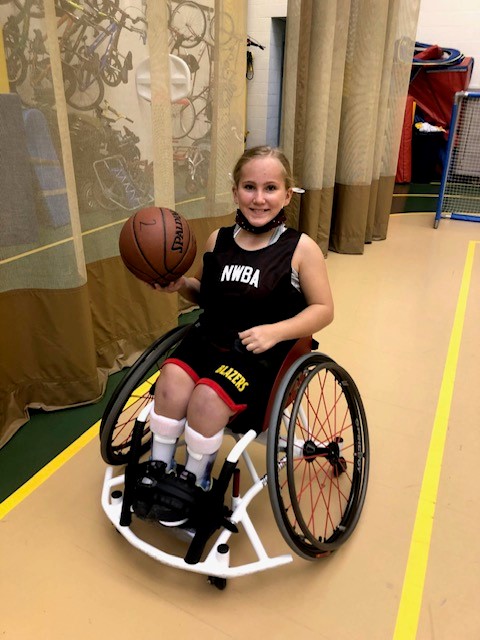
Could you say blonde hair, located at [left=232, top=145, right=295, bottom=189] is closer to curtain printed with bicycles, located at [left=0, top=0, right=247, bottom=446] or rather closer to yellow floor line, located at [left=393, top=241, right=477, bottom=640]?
curtain printed with bicycles, located at [left=0, top=0, right=247, bottom=446]

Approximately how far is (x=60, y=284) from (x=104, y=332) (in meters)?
0.45

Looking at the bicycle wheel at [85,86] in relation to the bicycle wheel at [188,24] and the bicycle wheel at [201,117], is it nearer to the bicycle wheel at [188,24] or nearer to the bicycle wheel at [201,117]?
the bicycle wheel at [188,24]

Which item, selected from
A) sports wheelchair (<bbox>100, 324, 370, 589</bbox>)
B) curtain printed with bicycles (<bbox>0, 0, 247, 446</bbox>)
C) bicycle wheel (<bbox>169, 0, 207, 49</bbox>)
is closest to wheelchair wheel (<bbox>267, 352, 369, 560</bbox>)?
Answer: sports wheelchair (<bbox>100, 324, 370, 589</bbox>)

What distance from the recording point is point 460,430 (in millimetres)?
2027

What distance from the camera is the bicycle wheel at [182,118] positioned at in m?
2.41

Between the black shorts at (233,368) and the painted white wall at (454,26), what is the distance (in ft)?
21.4

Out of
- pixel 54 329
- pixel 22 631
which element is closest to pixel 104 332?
pixel 54 329

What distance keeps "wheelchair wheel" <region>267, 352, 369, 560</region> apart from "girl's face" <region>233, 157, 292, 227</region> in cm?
44

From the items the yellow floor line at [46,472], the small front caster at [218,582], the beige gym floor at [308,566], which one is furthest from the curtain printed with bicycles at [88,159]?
the small front caster at [218,582]

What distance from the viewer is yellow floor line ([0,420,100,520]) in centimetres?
158

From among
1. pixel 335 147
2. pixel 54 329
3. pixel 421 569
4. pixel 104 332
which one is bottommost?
pixel 421 569

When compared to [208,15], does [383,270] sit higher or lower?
lower

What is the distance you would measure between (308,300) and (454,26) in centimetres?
645

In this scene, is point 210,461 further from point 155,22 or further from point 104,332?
point 155,22
